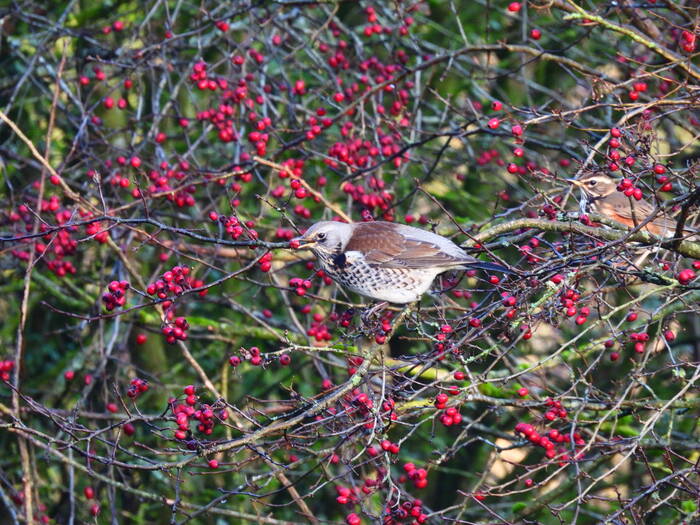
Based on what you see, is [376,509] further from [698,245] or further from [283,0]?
[283,0]

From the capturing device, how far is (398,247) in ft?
17.2

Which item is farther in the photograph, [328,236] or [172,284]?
[328,236]

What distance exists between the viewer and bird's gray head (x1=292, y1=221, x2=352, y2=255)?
4.96 meters

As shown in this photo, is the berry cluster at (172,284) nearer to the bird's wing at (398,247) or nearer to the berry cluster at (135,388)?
the berry cluster at (135,388)

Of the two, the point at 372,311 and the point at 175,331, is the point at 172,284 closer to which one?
the point at 175,331

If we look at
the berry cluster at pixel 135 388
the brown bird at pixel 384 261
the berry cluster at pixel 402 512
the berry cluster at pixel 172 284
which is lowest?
the berry cluster at pixel 402 512

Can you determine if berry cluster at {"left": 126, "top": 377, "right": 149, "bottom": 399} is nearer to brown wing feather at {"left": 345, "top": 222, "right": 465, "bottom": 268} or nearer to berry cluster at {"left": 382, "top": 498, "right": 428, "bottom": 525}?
berry cluster at {"left": 382, "top": 498, "right": 428, "bottom": 525}

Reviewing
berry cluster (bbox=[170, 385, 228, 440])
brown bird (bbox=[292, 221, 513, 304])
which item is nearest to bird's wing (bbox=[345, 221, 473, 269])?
brown bird (bbox=[292, 221, 513, 304])

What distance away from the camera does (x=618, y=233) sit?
4078 millimetres

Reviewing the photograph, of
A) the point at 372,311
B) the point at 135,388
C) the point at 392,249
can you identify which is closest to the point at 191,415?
the point at 135,388

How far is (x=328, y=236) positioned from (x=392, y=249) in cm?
40

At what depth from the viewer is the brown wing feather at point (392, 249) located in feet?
16.8

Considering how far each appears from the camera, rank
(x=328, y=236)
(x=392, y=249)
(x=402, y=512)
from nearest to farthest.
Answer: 1. (x=402, y=512)
2. (x=328, y=236)
3. (x=392, y=249)

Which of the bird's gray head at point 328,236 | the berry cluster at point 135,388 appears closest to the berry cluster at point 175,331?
the berry cluster at point 135,388
